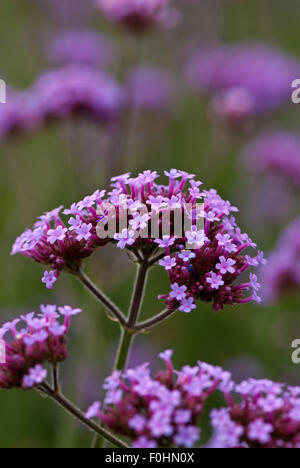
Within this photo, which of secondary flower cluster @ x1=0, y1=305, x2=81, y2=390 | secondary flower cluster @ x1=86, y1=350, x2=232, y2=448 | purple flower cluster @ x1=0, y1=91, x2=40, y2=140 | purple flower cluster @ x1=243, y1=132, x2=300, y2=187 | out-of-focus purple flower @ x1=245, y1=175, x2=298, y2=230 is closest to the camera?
secondary flower cluster @ x1=86, y1=350, x2=232, y2=448

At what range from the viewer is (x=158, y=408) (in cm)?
170

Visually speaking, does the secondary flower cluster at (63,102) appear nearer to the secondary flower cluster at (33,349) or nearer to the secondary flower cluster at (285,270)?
the secondary flower cluster at (285,270)

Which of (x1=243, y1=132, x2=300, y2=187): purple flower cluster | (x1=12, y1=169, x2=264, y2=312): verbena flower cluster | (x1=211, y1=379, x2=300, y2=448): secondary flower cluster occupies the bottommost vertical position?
(x1=211, y1=379, x2=300, y2=448): secondary flower cluster

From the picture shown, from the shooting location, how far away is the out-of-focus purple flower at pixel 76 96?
441cm

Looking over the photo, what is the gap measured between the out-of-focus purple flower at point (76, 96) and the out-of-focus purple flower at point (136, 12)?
1.59 ft

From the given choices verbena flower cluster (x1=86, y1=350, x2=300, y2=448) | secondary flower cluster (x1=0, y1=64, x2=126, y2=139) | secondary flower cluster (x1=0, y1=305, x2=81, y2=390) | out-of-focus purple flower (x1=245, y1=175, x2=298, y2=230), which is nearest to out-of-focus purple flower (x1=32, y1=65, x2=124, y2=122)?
secondary flower cluster (x1=0, y1=64, x2=126, y2=139)

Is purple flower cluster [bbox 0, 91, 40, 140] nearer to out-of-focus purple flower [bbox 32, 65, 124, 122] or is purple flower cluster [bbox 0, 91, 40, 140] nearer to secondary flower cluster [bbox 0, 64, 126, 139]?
secondary flower cluster [bbox 0, 64, 126, 139]

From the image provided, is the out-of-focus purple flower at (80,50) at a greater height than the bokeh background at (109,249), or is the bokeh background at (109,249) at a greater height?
the out-of-focus purple flower at (80,50)

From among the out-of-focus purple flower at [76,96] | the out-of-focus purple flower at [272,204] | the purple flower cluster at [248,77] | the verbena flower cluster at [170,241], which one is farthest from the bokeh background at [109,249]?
the verbena flower cluster at [170,241]

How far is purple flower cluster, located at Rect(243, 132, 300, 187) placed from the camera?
211 inches

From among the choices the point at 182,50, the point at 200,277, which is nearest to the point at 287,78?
the point at 182,50

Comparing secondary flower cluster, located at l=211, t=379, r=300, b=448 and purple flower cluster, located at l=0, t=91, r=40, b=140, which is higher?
purple flower cluster, located at l=0, t=91, r=40, b=140

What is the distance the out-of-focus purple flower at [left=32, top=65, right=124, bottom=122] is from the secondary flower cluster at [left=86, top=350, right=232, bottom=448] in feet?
9.61

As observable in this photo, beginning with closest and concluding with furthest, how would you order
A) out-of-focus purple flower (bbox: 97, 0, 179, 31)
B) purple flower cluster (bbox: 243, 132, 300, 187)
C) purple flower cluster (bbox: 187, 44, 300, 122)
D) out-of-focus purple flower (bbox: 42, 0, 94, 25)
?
out-of-focus purple flower (bbox: 97, 0, 179, 31)
purple flower cluster (bbox: 243, 132, 300, 187)
purple flower cluster (bbox: 187, 44, 300, 122)
out-of-focus purple flower (bbox: 42, 0, 94, 25)
